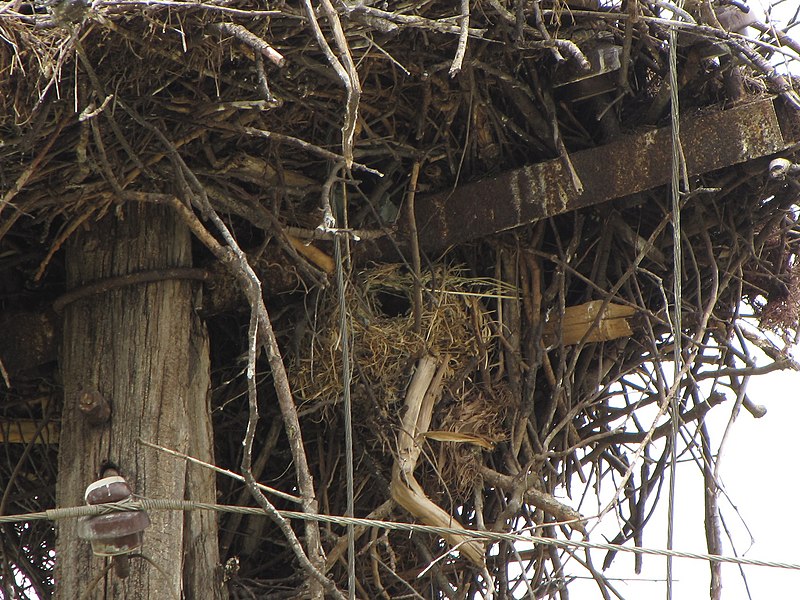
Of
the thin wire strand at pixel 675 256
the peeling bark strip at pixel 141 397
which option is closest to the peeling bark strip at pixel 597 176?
the thin wire strand at pixel 675 256

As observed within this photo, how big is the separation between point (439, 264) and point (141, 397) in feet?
2.55

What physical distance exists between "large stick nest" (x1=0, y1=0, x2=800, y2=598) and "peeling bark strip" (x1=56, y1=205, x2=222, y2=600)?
0.29 ft

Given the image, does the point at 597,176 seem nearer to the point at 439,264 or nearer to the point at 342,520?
the point at 439,264

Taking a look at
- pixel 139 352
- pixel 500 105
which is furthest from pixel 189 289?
pixel 500 105

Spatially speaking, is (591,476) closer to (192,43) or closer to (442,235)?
(442,235)

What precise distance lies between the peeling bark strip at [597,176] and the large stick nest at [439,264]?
0.20 feet

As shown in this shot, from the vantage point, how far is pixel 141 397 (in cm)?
252

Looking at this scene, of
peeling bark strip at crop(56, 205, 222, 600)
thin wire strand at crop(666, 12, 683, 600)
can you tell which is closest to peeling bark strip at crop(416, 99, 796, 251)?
thin wire strand at crop(666, 12, 683, 600)

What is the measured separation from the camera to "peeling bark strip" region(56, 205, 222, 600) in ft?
7.98

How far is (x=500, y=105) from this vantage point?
281 cm

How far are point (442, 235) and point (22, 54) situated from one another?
99cm

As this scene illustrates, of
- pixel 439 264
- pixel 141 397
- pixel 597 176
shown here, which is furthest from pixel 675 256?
pixel 141 397

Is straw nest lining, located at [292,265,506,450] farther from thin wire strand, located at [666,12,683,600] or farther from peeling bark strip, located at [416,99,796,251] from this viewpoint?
thin wire strand, located at [666,12,683,600]

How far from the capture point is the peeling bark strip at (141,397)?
2432 millimetres
